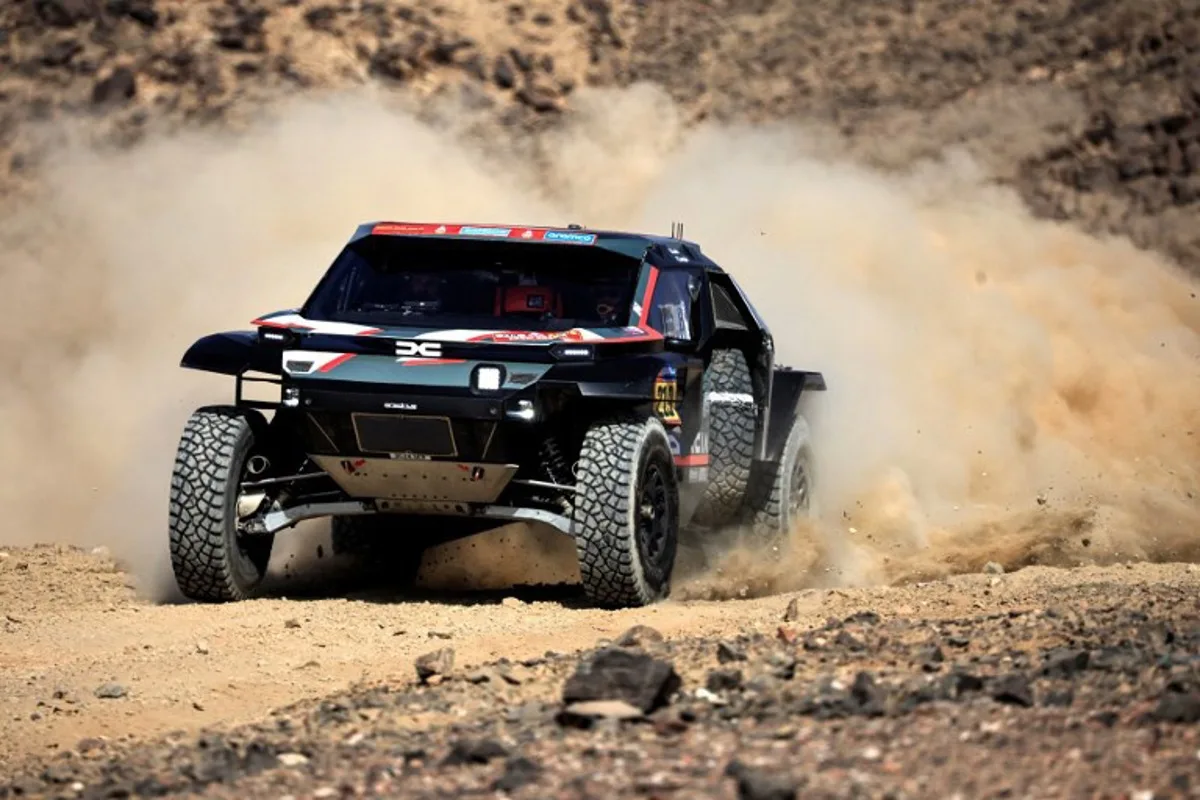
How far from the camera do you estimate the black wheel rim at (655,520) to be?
10.3 m

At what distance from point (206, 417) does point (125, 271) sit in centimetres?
996

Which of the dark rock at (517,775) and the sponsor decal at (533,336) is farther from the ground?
the sponsor decal at (533,336)

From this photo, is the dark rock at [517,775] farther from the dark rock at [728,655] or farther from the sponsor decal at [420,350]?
the sponsor decal at [420,350]

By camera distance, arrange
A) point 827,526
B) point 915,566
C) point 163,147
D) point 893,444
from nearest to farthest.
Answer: point 915,566 → point 827,526 → point 893,444 → point 163,147

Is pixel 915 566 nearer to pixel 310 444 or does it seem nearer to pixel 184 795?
pixel 310 444

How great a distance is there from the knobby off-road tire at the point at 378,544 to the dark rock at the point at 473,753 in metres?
5.69

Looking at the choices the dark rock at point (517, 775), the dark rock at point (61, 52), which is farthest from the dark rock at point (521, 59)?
the dark rock at point (517, 775)

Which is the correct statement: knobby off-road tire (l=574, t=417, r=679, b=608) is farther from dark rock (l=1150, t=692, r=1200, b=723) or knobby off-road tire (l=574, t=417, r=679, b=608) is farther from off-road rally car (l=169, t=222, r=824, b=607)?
dark rock (l=1150, t=692, r=1200, b=723)

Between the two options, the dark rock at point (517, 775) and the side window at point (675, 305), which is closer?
the dark rock at point (517, 775)

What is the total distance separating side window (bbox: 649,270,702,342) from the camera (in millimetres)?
10805

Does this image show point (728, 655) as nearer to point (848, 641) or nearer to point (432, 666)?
point (848, 641)

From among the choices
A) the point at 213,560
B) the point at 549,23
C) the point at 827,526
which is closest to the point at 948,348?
the point at 827,526

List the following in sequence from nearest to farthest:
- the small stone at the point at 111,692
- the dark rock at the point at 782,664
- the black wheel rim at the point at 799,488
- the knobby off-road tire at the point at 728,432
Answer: the dark rock at the point at 782,664
the small stone at the point at 111,692
the knobby off-road tire at the point at 728,432
the black wheel rim at the point at 799,488

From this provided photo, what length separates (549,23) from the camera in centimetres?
3209
